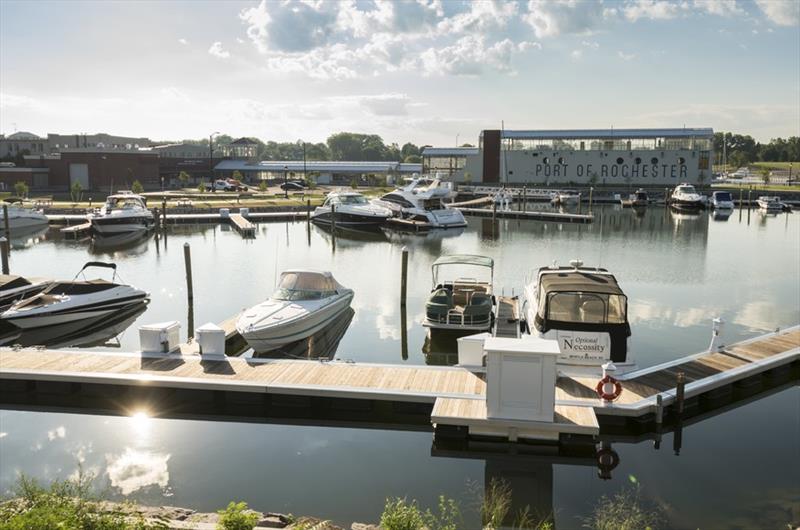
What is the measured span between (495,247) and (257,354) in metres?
29.3

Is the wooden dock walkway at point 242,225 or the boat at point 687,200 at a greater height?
the boat at point 687,200

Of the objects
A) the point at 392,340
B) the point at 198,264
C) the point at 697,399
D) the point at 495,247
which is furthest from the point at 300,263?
the point at 697,399

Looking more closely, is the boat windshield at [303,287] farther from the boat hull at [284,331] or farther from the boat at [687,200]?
the boat at [687,200]

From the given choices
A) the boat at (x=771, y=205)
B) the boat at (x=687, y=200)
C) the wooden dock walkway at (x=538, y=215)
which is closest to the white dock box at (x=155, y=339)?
the wooden dock walkway at (x=538, y=215)

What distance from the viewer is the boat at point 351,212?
56.2m

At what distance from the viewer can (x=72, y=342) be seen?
22.7 meters

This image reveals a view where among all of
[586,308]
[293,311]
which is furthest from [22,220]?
[586,308]

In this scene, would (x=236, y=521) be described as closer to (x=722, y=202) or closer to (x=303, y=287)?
(x=303, y=287)

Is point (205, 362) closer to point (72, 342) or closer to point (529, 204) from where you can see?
point (72, 342)

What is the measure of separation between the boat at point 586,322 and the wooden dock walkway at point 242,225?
1438 inches

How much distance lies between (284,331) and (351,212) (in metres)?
37.9

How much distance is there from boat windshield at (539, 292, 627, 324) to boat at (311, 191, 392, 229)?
126 feet

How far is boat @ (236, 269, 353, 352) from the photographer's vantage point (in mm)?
19141

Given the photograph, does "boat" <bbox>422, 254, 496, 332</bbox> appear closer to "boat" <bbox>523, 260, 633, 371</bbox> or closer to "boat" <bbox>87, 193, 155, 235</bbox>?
"boat" <bbox>523, 260, 633, 371</bbox>
